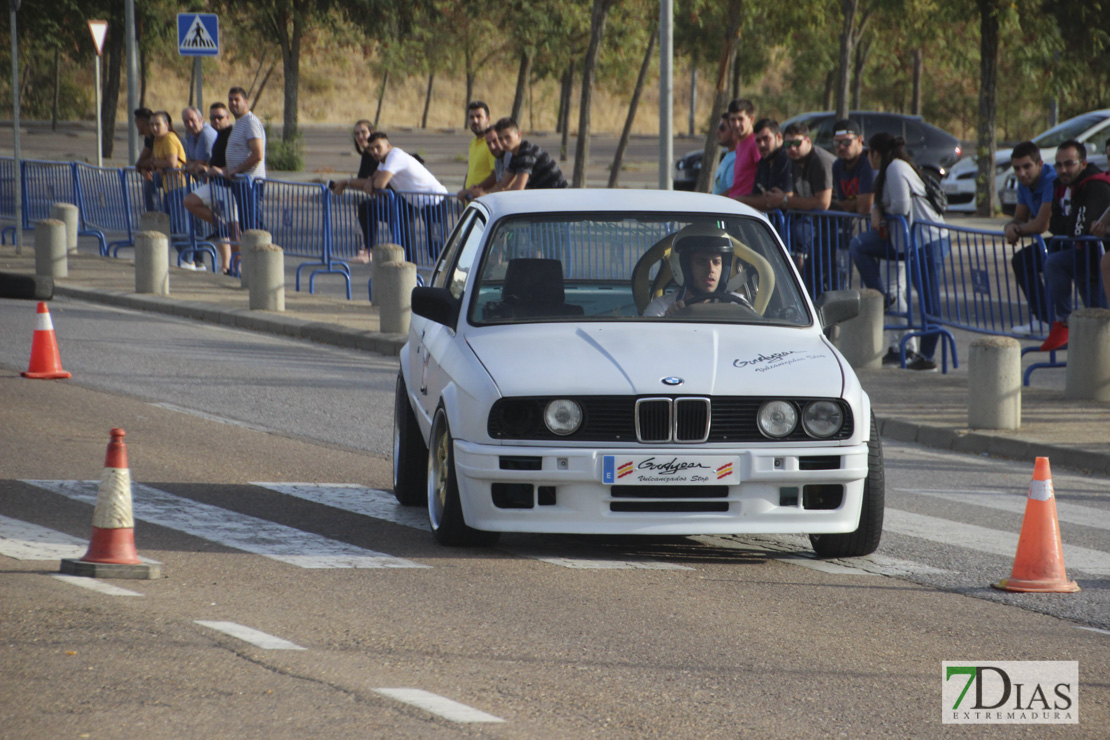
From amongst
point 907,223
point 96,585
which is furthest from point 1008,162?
point 96,585

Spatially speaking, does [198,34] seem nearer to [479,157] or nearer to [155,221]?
[155,221]

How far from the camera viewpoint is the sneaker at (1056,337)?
1316 centimetres

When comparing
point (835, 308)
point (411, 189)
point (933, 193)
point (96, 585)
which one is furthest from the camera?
point (411, 189)

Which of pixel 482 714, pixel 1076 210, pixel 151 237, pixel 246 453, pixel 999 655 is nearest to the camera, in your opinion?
pixel 482 714

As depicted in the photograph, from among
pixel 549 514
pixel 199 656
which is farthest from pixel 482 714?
pixel 549 514

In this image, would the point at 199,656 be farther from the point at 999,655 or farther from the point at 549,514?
the point at 999,655

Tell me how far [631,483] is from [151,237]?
13.0m

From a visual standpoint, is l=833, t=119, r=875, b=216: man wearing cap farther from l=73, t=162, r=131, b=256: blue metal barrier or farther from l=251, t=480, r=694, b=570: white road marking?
l=73, t=162, r=131, b=256: blue metal barrier

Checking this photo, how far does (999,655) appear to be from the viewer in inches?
232

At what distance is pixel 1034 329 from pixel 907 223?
4.82 ft

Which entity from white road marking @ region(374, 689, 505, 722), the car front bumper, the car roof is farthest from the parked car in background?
white road marking @ region(374, 689, 505, 722)

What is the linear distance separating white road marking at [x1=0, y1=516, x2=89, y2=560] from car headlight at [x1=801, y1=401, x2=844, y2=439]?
318 centimetres

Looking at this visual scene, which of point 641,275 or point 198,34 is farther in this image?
point 198,34

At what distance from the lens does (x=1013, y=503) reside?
9070mm
